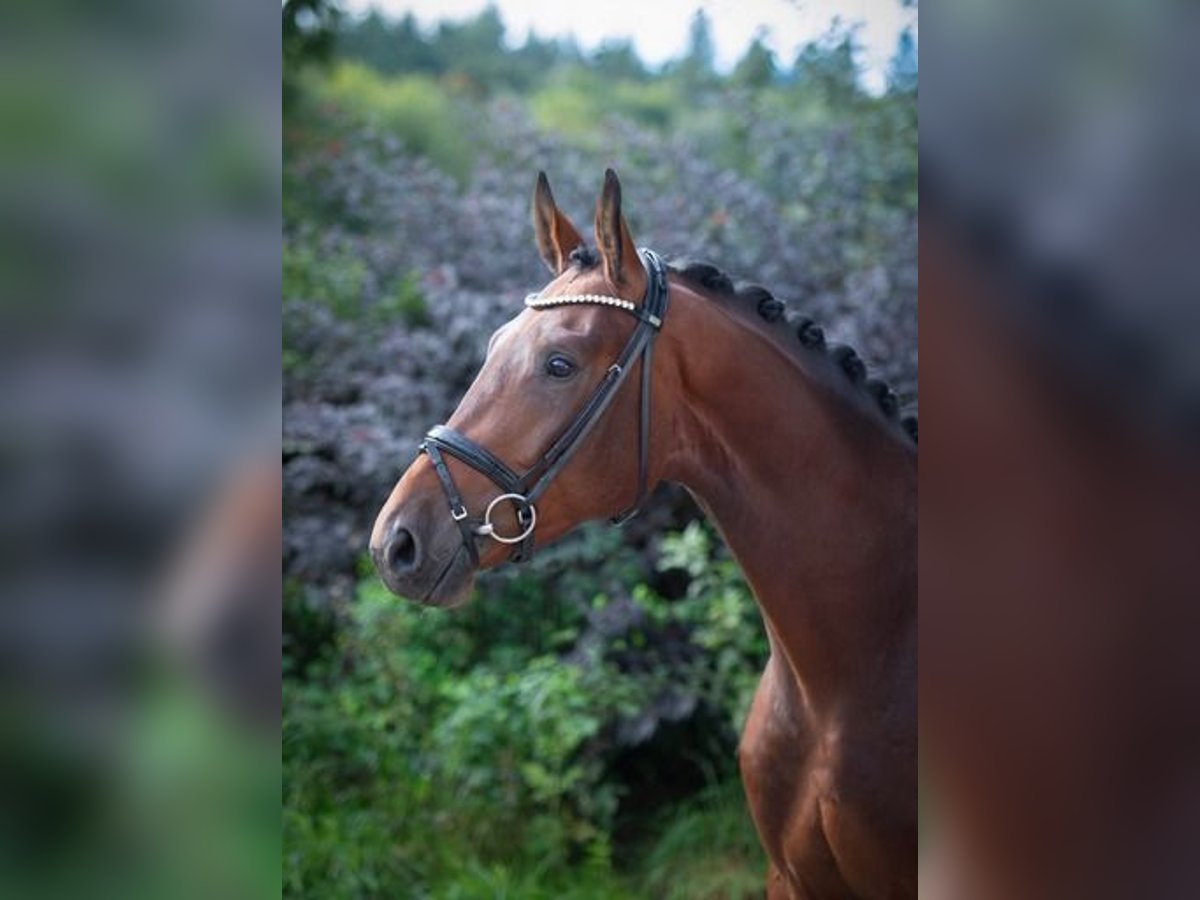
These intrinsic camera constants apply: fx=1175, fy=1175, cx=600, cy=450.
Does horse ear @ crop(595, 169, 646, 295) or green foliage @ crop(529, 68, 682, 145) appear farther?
green foliage @ crop(529, 68, 682, 145)

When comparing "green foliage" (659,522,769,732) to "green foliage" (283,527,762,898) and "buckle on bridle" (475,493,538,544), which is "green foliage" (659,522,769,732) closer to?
"green foliage" (283,527,762,898)

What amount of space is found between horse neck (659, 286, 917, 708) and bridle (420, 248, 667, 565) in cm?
6

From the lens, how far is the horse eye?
1.99m

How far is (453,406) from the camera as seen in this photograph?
3.02 m

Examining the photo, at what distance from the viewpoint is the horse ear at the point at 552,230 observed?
2.18 meters

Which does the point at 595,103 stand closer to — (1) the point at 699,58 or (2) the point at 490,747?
(1) the point at 699,58

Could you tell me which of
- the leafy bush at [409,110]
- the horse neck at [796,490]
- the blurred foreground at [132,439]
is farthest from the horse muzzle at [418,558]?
the leafy bush at [409,110]

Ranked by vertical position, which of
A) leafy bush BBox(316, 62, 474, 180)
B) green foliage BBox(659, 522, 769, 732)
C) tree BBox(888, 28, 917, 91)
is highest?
tree BBox(888, 28, 917, 91)

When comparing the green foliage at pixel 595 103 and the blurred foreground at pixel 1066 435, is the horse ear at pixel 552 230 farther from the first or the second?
the blurred foreground at pixel 1066 435

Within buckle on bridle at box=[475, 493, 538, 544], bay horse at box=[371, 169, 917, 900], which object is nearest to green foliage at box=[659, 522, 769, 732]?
bay horse at box=[371, 169, 917, 900]

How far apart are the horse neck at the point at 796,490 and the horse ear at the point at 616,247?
A: 87 millimetres

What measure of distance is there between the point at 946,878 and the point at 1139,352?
0.52 meters

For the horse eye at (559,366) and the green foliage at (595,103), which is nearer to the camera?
the horse eye at (559,366)

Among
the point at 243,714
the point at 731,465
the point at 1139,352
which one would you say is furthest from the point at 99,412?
the point at 731,465
